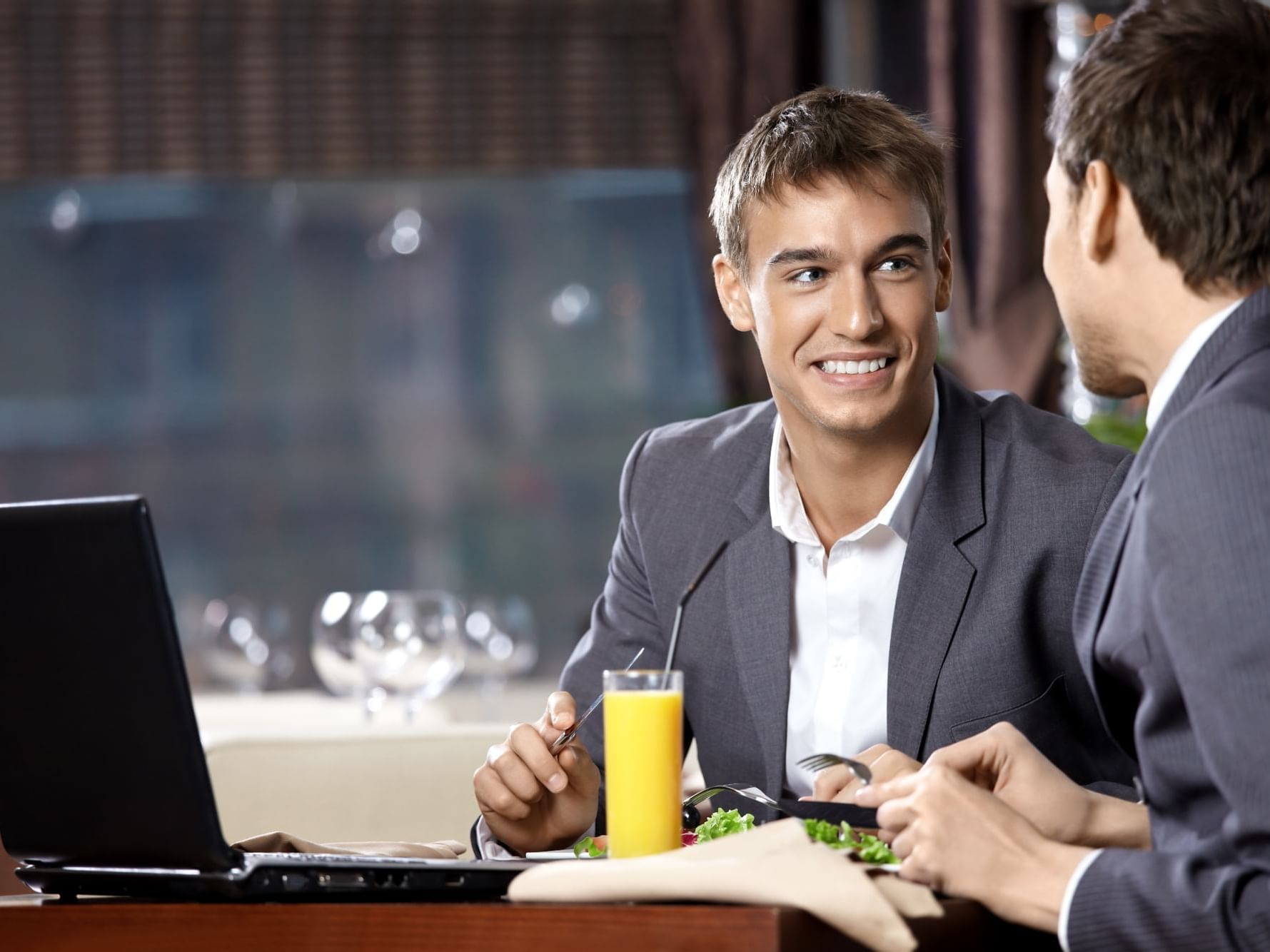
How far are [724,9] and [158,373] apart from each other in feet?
6.96

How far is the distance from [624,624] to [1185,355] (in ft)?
2.96

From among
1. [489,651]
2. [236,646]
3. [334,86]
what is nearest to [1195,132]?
[489,651]

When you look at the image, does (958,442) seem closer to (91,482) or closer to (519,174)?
(519,174)

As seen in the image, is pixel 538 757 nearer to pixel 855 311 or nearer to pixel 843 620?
pixel 843 620

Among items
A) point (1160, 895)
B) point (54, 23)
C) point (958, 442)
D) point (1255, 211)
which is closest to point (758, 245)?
point (958, 442)

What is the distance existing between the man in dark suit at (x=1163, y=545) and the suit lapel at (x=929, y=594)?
0.42 meters

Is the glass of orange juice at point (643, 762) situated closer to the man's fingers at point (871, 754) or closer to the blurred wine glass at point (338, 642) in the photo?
the man's fingers at point (871, 754)

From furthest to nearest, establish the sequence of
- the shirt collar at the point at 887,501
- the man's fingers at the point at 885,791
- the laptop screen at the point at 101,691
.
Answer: the shirt collar at the point at 887,501 < the man's fingers at the point at 885,791 < the laptop screen at the point at 101,691

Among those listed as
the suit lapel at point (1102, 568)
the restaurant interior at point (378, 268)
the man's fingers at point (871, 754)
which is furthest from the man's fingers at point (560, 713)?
the restaurant interior at point (378, 268)

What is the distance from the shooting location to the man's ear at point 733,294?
1951 mm

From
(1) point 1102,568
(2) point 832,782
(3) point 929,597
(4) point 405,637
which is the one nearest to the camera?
(1) point 1102,568

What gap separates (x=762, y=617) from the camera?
182 centimetres

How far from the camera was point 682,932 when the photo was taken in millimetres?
941

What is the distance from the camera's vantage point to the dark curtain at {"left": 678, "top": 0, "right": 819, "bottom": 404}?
4.74 meters
